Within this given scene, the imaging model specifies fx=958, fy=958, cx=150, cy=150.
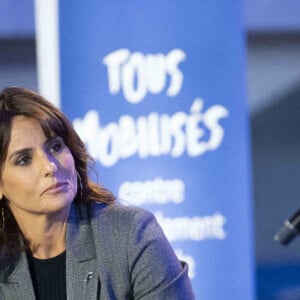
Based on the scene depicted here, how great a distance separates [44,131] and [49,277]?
0.34m

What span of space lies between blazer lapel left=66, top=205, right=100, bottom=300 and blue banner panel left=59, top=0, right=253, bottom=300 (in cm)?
79

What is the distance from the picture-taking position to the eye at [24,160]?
2.01 metres

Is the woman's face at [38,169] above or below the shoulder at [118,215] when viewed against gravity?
above

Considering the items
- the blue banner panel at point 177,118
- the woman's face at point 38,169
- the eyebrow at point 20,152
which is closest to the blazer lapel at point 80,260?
the woman's face at point 38,169

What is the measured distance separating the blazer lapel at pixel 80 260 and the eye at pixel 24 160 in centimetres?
20

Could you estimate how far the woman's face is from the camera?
6.50 ft

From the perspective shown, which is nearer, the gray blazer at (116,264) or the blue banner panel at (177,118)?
the gray blazer at (116,264)

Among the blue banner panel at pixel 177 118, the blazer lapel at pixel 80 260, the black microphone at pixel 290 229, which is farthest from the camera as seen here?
the blue banner panel at pixel 177 118

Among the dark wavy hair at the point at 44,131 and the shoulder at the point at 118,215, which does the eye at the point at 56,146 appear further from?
the shoulder at the point at 118,215

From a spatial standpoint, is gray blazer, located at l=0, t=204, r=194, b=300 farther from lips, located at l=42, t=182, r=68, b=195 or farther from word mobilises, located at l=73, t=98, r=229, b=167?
word mobilises, located at l=73, t=98, r=229, b=167

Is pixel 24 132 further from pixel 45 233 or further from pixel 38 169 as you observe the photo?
pixel 45 233

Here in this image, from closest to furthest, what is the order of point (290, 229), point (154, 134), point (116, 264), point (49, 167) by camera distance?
point (49, 167) < point (116, 264) < point (290, 229) < point (154, 134)

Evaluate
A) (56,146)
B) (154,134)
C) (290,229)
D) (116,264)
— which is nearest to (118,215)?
(116,264)

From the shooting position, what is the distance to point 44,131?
6.60 feet
